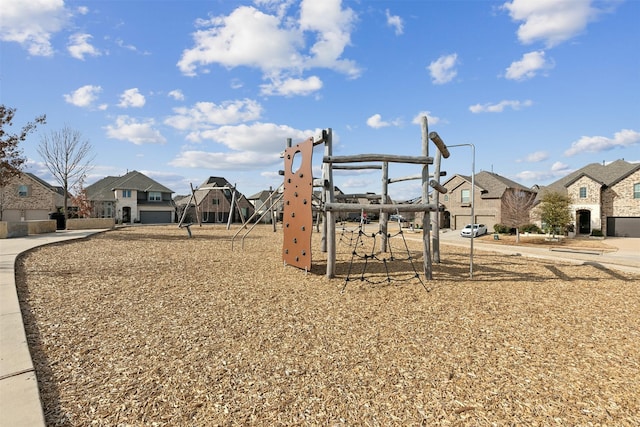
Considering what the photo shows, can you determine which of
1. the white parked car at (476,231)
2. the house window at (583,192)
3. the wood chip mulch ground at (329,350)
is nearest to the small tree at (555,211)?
the white parked car at (476,231)

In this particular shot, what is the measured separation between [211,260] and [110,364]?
23.2 ft

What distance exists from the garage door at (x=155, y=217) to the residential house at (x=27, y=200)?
10.2 metres

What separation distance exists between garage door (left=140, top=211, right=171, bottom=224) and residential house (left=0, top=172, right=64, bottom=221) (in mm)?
10178

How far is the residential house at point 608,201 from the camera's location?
95.9 ft

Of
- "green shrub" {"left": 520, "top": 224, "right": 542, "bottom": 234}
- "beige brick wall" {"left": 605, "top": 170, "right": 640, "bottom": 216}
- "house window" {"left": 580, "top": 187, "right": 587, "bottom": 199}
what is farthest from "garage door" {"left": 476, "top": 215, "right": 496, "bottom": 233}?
"beige brick wall" {"left": 605, "top": 170, "right": 640, "bottom": 216}

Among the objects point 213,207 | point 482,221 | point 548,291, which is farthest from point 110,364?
point 213,207

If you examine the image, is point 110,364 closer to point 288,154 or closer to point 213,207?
point 288,154

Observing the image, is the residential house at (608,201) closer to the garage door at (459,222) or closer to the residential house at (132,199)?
the garage door at (459,222)

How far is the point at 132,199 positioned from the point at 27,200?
11219mm

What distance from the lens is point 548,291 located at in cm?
753

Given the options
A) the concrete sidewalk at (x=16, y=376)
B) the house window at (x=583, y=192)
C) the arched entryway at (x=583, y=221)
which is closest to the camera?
the concrete sidewalk at (x=16, y=376)

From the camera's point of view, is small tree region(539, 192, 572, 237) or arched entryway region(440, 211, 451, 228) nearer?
small tree region(539, 192, 572, 237)

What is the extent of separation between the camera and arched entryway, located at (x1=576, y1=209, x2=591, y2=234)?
3153cm

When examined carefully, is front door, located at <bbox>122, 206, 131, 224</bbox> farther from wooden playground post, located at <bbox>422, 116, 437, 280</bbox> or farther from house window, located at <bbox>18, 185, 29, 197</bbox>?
wooden playground post, located at <bbox>422, 116, 437, 280</bbox>
